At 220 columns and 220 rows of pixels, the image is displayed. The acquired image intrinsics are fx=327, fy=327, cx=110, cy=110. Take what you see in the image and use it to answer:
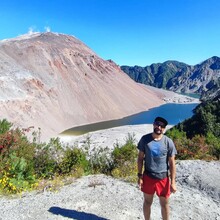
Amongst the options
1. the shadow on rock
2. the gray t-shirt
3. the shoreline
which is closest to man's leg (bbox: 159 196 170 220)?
the gray t-shirt

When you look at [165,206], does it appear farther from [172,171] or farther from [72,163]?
[72,163]

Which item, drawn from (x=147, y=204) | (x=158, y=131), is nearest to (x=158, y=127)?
(x=158, y=131)

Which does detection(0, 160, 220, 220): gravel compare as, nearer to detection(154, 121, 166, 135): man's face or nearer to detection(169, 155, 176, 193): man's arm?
detection(169, 155, 176, 193): man's arm

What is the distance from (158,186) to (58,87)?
62909mm

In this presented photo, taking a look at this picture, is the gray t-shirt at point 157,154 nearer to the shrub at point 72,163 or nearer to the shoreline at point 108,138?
the shrub at point 72,163

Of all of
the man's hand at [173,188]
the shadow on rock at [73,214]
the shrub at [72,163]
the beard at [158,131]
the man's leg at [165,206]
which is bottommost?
the shadow on rock at [73,214]

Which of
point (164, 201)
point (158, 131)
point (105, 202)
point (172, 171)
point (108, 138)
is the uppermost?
point (108, 138)

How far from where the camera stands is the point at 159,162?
6398mm

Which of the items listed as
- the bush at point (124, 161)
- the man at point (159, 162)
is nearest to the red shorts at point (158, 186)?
the man at point (159, 162)

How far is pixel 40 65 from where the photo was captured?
230ft

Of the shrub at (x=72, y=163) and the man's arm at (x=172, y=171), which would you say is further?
the shrub at (x=72, y=163)

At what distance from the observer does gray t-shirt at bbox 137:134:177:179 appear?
6.36 m

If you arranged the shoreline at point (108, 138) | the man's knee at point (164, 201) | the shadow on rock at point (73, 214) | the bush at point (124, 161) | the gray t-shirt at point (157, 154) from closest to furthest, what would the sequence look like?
the gray t-shirt at point (157, 154) → the man's knee at point (164, 201) → the shadow on rock at point (73, 214) → the bush at point (124, 161) → the shoreline at point (108, 138)

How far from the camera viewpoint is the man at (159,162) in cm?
637
